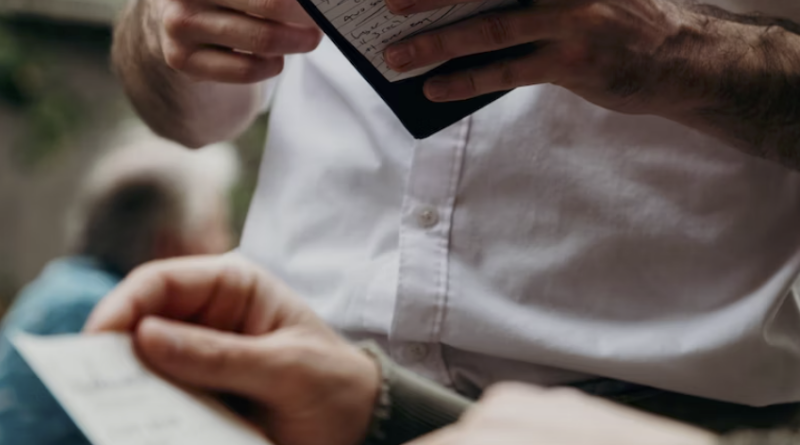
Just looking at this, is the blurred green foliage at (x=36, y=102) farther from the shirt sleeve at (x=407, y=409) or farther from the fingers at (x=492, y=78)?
the fingers at (x=492, y=78)

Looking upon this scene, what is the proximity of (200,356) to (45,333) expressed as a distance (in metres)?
0.86

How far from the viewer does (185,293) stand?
760 mm

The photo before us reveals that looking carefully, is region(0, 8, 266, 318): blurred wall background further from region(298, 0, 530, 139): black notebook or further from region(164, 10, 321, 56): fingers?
region(298, 0, 530, 139): black notebook

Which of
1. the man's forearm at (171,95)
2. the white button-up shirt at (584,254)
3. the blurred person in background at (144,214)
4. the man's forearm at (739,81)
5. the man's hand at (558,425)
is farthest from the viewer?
the blurred person in background at (144,214)

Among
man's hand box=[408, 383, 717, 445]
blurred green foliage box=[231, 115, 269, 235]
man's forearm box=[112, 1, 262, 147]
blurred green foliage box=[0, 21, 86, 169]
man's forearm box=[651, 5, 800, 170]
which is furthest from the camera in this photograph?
blurred green foliage box=[0, 21, 86, 169]

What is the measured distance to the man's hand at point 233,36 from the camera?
756mm

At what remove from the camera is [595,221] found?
0.82 m

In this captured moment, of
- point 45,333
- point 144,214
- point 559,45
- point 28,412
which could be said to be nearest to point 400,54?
point 559,45

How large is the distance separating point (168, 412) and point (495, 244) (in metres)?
0.36

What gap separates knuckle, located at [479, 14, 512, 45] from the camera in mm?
614

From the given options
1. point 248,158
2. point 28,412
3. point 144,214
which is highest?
point 28,412

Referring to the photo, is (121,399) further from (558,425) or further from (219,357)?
(558,425)

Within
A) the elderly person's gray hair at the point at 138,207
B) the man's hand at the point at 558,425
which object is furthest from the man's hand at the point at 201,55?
the elderly person's gray hair at the point at 138,207

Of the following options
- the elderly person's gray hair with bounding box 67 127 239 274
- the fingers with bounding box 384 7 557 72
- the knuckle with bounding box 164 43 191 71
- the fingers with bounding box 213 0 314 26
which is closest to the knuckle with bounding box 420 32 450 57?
the fingers with bounding box 384 7 557 72
